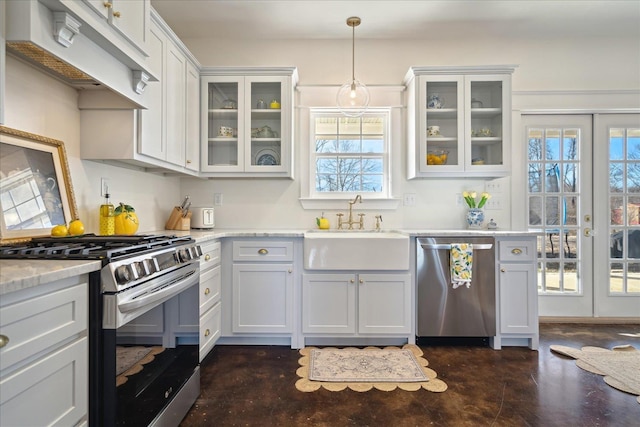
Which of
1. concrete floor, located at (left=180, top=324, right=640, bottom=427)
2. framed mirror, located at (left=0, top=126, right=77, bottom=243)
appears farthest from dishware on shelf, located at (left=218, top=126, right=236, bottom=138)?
concrete floor, located at (left=180, top=324, right=640, bottom=427)

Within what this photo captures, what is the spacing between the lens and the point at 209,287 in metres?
2.30

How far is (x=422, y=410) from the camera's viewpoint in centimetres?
179

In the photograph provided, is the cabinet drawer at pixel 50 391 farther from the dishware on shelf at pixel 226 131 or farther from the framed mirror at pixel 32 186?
the dishware on shelf at pixel 226 131

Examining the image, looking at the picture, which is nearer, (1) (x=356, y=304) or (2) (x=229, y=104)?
(1) (x=356, y=304)

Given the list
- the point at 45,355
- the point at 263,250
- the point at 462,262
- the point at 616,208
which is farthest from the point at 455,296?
the point at 45,355

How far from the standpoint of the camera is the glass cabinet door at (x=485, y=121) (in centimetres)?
287

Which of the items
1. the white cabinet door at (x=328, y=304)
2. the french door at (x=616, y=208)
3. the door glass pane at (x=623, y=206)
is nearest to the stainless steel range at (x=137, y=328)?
the white cabinet door at (x=328, y=304)

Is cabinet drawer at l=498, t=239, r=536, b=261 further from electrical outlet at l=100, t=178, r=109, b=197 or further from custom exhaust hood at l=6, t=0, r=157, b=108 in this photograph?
electrical outlet at l=100, t=178, r=109, b=197

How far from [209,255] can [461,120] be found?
2356 mm

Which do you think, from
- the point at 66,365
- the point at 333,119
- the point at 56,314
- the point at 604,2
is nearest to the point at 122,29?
the point at 56,314

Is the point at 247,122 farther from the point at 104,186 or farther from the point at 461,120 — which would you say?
the point at 461,120

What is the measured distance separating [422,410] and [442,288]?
989 mm

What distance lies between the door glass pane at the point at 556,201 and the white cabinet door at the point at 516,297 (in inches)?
32.8

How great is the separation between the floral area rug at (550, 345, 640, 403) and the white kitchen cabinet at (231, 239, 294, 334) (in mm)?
2109
